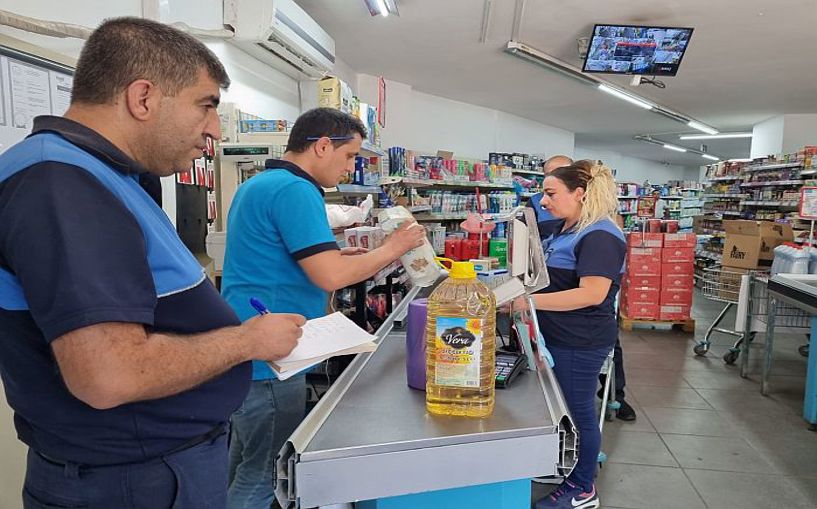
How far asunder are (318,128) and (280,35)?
7.15 feet

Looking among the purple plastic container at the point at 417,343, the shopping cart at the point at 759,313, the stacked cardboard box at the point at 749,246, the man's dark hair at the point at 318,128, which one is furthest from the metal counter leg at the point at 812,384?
the man's dark hair at the point at 318,128

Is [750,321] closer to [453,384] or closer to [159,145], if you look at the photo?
[453,384]

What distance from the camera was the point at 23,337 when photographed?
924 mm

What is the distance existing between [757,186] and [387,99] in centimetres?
726

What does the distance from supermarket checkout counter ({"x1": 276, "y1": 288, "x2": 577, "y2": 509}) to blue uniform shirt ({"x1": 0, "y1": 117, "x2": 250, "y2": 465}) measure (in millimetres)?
229

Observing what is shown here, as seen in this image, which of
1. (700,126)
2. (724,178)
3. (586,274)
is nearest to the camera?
(586,274)

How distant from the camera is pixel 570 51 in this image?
21.4ft

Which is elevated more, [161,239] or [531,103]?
[531,103]

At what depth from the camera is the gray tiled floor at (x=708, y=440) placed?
10.1ft

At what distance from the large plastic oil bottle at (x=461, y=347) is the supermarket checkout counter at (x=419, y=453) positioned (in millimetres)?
44

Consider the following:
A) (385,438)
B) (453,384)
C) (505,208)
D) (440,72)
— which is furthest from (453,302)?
(440,72)

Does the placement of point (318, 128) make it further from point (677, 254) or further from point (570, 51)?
point (677, 254)

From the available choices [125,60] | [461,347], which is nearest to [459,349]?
[461,347]

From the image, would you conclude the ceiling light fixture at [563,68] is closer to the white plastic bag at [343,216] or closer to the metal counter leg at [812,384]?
the metal counter leg at [812,384]
